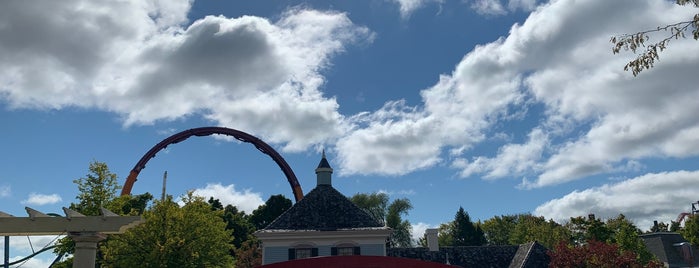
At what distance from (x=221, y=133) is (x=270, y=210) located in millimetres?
16931

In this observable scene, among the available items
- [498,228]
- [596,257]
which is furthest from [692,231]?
[498,228]

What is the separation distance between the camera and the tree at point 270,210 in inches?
2702

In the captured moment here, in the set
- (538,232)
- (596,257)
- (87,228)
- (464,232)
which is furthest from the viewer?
(464,232)

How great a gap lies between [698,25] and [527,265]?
27.0m

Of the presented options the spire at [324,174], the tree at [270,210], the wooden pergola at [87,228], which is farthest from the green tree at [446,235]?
the wooden pergola at [87,228]

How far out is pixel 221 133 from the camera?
54.8 meters

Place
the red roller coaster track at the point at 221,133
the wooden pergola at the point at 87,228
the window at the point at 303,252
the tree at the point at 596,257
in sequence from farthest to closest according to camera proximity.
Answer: the red roller coaster track at the point at 221,133 → the window at the point at 303,252 → the tree at the point at 596,257 → the wooden pergola at the point at 87,228

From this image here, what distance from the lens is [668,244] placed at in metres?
55.6

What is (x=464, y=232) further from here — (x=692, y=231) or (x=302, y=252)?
(x=302, y=252)

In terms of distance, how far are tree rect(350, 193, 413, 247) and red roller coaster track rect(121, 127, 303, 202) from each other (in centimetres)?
3420

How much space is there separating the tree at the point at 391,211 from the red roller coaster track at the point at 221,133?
3420 cm

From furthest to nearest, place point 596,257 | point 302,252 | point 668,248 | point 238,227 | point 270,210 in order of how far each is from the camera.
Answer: point 270,210, point 238,227, point 668,248, point 302,252, point 596,257

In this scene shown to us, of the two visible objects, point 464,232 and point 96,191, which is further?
point 464,232

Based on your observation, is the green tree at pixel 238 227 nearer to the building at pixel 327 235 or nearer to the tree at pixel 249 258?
the tree at pixel 249 258
